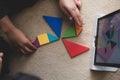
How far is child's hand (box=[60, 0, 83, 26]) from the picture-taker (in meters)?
1.17

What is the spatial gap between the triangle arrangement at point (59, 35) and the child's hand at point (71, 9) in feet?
0.13

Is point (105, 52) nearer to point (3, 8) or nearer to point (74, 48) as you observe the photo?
point (74, 48)

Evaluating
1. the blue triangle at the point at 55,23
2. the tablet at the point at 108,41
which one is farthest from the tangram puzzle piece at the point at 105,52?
the blue triangle at the point at 55,23

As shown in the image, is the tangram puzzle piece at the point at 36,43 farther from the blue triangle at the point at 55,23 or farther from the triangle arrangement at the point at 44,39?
the blue triangle at the point at 55,23

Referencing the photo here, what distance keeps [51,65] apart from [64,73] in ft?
0.25

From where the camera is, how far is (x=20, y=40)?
46.2 inches

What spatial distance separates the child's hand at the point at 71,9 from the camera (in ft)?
3.85

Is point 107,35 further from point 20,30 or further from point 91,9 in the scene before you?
point 20,30

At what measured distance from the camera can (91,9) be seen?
1.25 metres

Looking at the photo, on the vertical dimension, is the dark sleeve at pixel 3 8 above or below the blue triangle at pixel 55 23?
above

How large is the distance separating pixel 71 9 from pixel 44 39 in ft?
0.68

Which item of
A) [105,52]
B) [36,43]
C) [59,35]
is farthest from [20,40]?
[105,52]

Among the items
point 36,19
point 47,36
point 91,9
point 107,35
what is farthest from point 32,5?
point 107,35

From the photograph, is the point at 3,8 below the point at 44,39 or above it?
above
